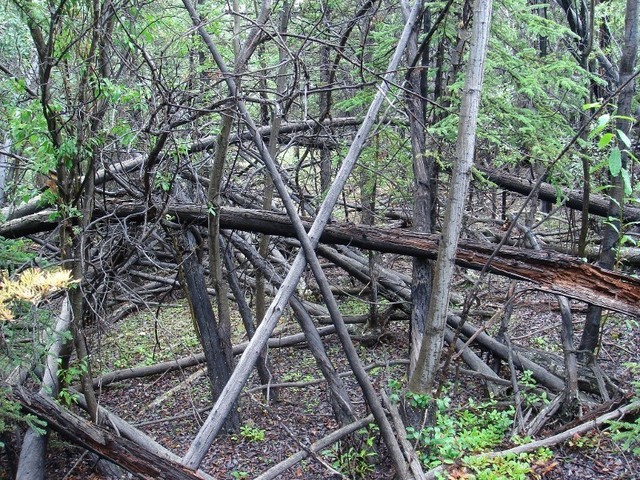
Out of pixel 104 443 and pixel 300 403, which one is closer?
pixel 104 443

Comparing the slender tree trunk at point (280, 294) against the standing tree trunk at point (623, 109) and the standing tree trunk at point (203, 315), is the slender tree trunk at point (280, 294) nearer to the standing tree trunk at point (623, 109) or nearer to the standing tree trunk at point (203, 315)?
the standing tree trunk at point (203, 315)

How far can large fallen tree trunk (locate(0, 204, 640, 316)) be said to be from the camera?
4566 millimetres

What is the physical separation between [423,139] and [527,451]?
328 centimetres

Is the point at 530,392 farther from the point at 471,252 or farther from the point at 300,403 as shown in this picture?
the point at 300,403

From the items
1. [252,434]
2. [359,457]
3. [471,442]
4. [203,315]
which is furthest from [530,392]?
[203,315]

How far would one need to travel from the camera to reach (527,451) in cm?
450

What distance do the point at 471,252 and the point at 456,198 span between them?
3.67 feet

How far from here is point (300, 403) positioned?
260 inches

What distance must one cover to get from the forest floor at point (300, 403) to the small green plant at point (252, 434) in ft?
0.04

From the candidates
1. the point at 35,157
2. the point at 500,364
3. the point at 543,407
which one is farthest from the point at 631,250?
the point at 35,157

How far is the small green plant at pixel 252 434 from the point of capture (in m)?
5.88

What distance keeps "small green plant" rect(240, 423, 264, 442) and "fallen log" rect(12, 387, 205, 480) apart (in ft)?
5.67

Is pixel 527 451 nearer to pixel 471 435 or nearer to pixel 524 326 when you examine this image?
pixel 471 435

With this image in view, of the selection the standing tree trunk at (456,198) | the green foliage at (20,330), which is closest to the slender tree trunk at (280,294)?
the standing tree trunk at (456,198)
